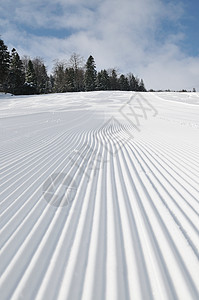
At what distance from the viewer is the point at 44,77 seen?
3997 cm

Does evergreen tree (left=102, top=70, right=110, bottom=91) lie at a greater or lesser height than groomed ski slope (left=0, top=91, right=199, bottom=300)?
greater

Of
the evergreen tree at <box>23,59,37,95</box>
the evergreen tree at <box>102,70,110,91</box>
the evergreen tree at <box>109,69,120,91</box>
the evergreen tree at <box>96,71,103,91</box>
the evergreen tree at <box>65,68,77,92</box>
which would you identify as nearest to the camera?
the evergreen tree at <box>23,59,37,95</box>

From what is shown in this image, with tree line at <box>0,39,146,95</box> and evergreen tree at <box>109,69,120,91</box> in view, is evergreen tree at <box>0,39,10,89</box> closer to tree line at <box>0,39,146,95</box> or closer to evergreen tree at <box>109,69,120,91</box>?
tree line at <box>0,39,146,95</box>

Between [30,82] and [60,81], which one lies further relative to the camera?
[60,81]

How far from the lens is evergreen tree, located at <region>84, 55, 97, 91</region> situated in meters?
36.4

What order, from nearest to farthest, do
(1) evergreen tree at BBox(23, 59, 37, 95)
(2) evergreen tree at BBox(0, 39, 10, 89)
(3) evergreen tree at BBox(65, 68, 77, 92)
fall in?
1. (2) evergreen tree at BBox(0, 39, 10, 89)
2. (1) evergreen tree at BBox(23, 59, 37, 95)
3. (3) evergreen tree at BBox(65, 68, 77, 92)

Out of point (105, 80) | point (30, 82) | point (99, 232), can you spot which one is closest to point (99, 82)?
point (105, 80)

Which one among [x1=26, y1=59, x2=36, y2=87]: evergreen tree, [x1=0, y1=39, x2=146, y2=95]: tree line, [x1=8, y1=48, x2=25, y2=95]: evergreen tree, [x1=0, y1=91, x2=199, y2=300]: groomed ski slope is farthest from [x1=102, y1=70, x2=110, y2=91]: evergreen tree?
[x1=0, y1=91, x2=199, y2=300]: groomed ski slope

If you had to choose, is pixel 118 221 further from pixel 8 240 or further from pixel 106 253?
pixel 8 240

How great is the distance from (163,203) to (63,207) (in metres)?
1.25

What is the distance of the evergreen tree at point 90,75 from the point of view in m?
36.4

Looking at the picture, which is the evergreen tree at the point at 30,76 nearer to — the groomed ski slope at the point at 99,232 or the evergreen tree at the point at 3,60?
the evergreen tree at the point at 3,60

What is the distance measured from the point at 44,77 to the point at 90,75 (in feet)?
38.7

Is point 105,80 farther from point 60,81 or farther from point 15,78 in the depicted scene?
point 15,78
